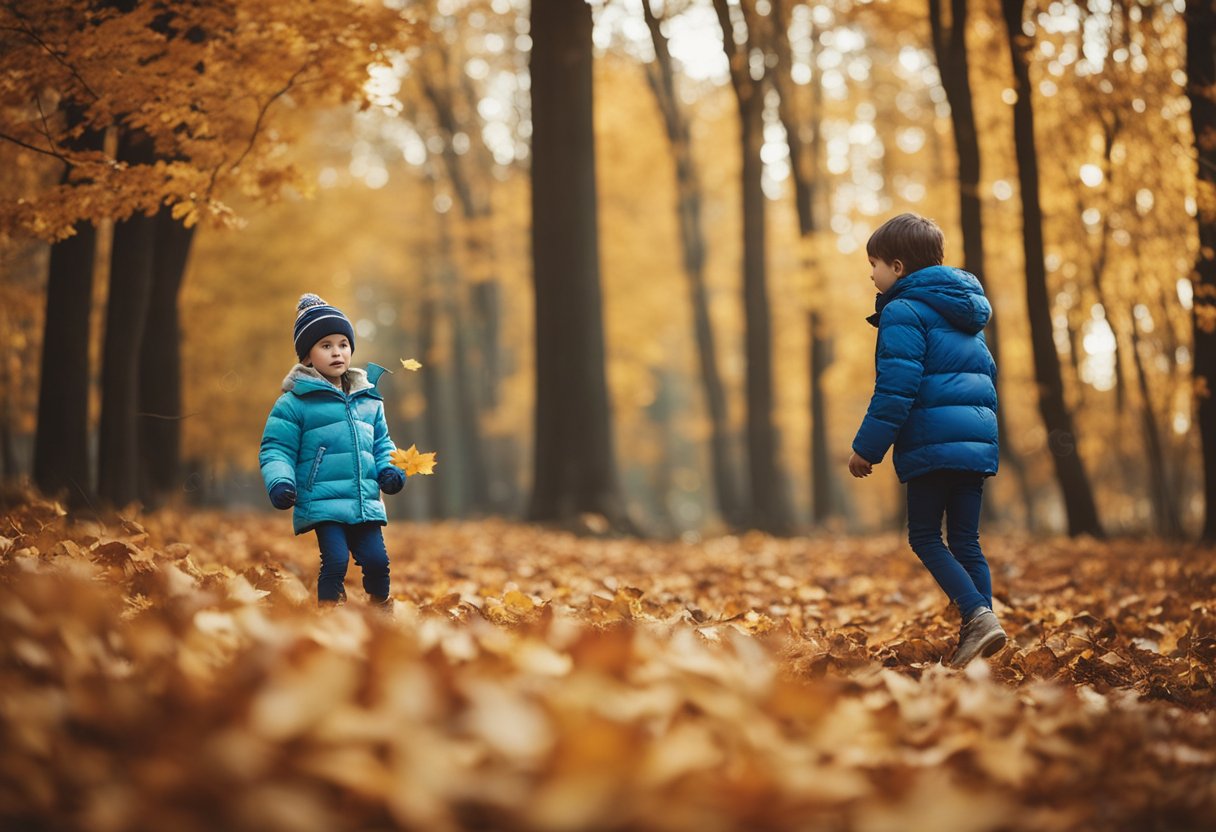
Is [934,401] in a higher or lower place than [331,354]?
lower

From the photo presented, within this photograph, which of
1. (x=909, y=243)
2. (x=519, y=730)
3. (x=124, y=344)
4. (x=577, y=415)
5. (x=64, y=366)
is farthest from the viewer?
(x=577, y=415)

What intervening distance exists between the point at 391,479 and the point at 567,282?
706 cm

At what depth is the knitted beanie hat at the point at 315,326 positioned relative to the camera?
4.11 meters

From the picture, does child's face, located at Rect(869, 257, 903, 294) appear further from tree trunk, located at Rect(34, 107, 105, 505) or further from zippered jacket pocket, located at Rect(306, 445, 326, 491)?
tree trunk, located at Rect(34, 107, 105, 505)

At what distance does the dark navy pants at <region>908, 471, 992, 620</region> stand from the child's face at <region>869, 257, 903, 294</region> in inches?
30.9

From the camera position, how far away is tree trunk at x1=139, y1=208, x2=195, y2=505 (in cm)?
852

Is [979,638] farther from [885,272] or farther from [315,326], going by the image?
[315,326]

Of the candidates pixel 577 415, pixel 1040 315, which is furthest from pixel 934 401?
pixel 577 415

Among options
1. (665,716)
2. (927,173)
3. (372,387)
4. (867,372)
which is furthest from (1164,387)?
(665,716)

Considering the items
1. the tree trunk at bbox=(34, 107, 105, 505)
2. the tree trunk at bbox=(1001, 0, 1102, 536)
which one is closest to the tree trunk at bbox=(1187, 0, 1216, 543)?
the tree trunk at bbox=(1001, 0, 1102, 536)

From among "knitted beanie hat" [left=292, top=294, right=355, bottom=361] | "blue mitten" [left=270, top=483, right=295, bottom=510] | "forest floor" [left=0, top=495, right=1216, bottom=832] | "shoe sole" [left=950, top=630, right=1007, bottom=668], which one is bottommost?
"shoe sole" [left=950, top=630, right=1007, bottom=668]

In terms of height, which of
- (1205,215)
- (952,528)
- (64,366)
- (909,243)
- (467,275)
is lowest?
(952,528)

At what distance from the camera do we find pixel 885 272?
402 cm

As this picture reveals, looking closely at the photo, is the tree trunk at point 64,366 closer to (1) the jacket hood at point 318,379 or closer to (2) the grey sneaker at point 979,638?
(1) the jacket hood at point 318,379
